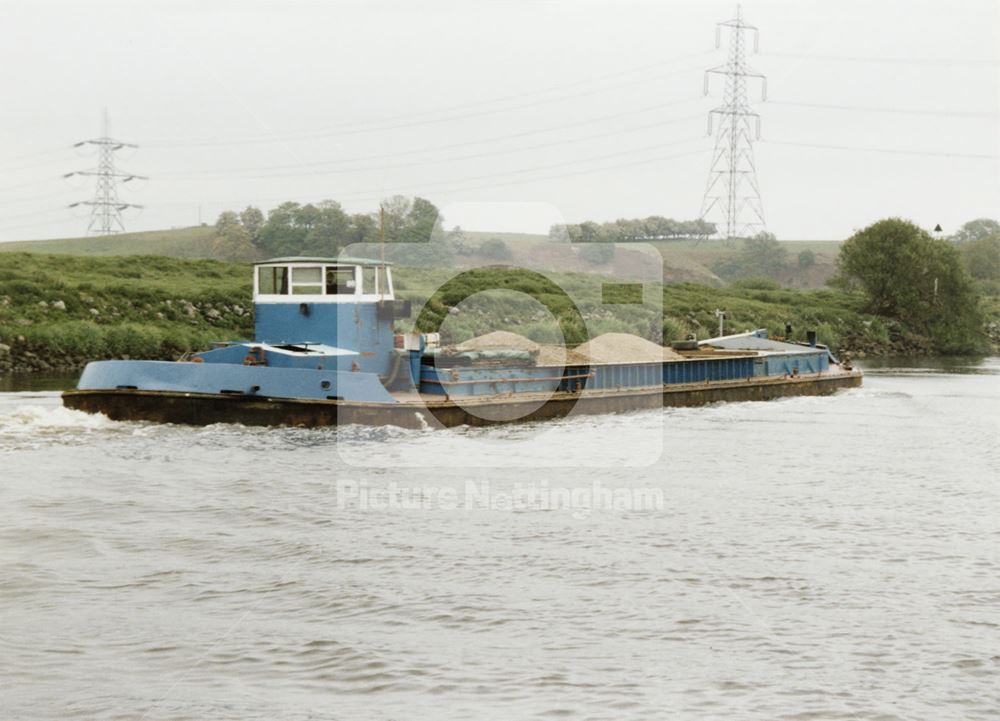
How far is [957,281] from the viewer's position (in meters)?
79.1

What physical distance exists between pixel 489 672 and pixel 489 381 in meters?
16.8

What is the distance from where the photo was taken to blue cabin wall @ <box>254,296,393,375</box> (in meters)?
25.3

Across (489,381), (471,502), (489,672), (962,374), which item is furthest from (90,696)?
(962,374)

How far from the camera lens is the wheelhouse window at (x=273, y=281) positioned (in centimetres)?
2544

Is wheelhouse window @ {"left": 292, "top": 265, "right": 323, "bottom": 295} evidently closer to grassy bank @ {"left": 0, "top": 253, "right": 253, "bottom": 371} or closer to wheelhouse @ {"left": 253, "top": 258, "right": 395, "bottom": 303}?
wheelhouse @ {"left": 253, "top": 258, "right": 395, "bottom": 303}

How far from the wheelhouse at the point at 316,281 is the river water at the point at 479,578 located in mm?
3684

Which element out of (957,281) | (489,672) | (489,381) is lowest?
(489,672)

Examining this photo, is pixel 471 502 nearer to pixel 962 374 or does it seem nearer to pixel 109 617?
pixel 109 617

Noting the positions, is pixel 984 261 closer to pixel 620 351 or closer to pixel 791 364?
pixel 791 364

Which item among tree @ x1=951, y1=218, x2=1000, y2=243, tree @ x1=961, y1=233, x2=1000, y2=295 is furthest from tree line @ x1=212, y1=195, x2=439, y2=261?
tree @ x1=951, y1=218, x2=1000, y2=243

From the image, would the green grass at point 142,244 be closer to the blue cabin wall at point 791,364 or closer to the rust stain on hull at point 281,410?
the blue cabin wall at point 791,364

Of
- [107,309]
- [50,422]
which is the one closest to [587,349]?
[50,422]

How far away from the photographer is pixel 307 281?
25.5 metres

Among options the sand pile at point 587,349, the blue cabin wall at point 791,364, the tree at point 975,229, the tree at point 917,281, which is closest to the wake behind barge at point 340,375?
the sand pile at point 587,349
